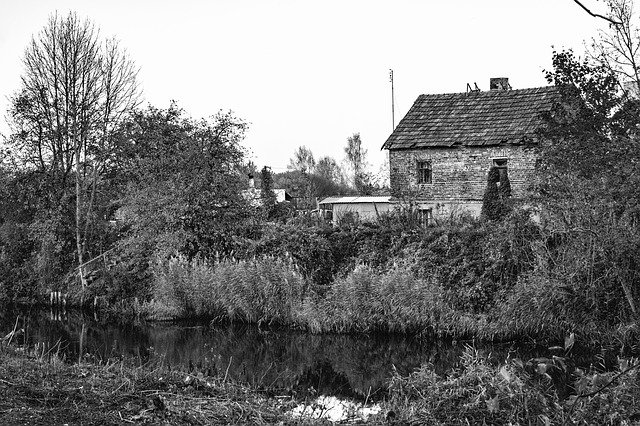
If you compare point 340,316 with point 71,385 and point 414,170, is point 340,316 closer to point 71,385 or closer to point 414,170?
point 71,385

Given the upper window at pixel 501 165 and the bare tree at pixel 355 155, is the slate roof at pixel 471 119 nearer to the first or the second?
the upper window at pixel 501 165

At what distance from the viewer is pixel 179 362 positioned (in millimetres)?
12555

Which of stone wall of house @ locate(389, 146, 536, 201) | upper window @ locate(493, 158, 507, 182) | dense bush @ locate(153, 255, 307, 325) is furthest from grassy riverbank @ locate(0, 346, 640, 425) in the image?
upper window @ locate(493, 158, 507, 182)

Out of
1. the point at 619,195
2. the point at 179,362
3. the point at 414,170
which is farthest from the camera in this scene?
the point at 414,170

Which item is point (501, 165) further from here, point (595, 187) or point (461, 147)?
point (595, 187)

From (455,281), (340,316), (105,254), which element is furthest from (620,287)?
(105,254)

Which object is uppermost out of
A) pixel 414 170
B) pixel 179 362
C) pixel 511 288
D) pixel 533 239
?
pixel 414 170

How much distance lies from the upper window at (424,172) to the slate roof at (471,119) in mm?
806

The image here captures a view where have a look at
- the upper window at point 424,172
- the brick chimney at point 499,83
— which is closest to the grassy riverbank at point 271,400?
the upper window at point 424,172

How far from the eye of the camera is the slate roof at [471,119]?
27366 mm

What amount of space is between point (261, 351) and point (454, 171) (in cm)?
1609

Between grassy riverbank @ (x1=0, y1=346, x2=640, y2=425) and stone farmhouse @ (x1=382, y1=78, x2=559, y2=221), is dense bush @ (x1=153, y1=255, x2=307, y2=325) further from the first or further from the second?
stone farmhouse @ (x1=382, y1=78, x2=559, y2=221)

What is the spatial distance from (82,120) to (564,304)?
1702 cm

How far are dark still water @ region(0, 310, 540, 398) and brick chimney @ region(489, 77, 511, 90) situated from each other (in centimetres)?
1948
